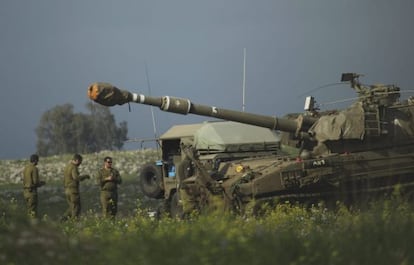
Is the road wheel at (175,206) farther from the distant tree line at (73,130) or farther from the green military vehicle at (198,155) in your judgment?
the distant tree line at (73,130)

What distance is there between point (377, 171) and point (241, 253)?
829 centimetres

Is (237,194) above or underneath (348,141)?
underneath

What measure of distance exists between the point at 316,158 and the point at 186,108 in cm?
259

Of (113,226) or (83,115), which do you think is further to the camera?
(83,115)

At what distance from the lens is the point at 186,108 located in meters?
13.3

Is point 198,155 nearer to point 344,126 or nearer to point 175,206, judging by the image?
point 175,206

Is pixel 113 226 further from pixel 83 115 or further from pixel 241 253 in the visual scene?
pixel 83 115

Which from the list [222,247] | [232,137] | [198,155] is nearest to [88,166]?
Answer: [232,137]

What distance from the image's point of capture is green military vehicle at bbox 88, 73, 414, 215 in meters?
12.4

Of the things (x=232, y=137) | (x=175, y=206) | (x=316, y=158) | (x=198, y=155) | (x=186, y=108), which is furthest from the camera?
(x=175, y=206)

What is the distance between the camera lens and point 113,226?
32.7 ft

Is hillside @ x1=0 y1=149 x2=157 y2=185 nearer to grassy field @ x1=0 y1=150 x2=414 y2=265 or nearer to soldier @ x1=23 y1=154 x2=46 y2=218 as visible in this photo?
soldier @ x1=23 y1=154 x2=46 y2=218

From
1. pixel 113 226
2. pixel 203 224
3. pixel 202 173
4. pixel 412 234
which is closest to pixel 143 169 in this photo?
pixel 202 173

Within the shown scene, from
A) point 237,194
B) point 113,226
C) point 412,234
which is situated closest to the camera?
point 412,234
